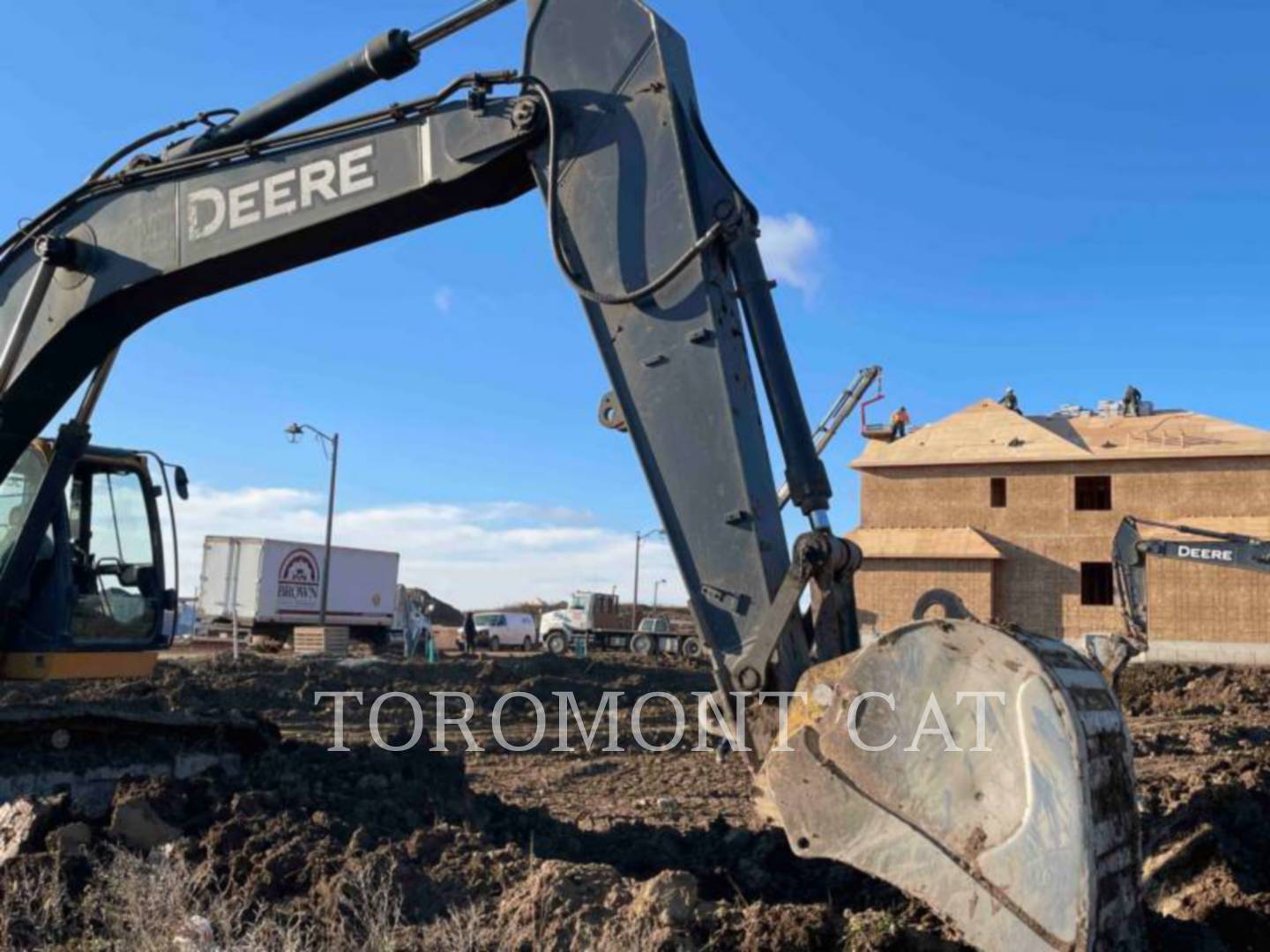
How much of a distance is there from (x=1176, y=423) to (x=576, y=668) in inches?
742

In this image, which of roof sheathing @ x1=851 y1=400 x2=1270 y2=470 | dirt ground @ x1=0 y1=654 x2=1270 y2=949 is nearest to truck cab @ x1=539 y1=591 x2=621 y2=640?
roof sheathing @ x1=851 y1=400 x2=1270 y2=470

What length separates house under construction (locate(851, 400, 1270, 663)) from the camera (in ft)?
108

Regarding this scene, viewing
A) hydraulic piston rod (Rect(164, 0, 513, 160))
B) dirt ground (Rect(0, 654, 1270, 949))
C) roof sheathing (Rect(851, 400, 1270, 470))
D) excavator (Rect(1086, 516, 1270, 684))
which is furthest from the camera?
roof sheathing (Rect(851, 400, 1270, 470))

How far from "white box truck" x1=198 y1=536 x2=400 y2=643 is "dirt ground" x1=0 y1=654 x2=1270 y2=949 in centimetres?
2717

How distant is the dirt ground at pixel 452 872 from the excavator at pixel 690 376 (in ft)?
2.33

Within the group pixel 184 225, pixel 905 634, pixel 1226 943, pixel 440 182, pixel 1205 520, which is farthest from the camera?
pixel 1205 520

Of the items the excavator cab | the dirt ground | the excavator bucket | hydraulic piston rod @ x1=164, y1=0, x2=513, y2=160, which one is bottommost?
the dirt ground

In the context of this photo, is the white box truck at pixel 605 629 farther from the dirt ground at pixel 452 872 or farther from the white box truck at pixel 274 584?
the dirt ground at pixel 452 872

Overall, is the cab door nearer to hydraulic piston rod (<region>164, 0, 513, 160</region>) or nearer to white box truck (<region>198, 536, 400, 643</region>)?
hydraulic piston rod (<region>164, 0, 513, 160</region>)

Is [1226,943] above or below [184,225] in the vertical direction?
below

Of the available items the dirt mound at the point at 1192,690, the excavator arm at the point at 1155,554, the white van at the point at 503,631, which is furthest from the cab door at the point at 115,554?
the white van at the point at 503,631

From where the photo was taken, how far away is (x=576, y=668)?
27.9 meters

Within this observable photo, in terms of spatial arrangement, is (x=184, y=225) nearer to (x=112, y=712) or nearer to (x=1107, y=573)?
(x=112, y=712)

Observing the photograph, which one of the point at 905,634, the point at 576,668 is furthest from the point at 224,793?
the point at 576,668
